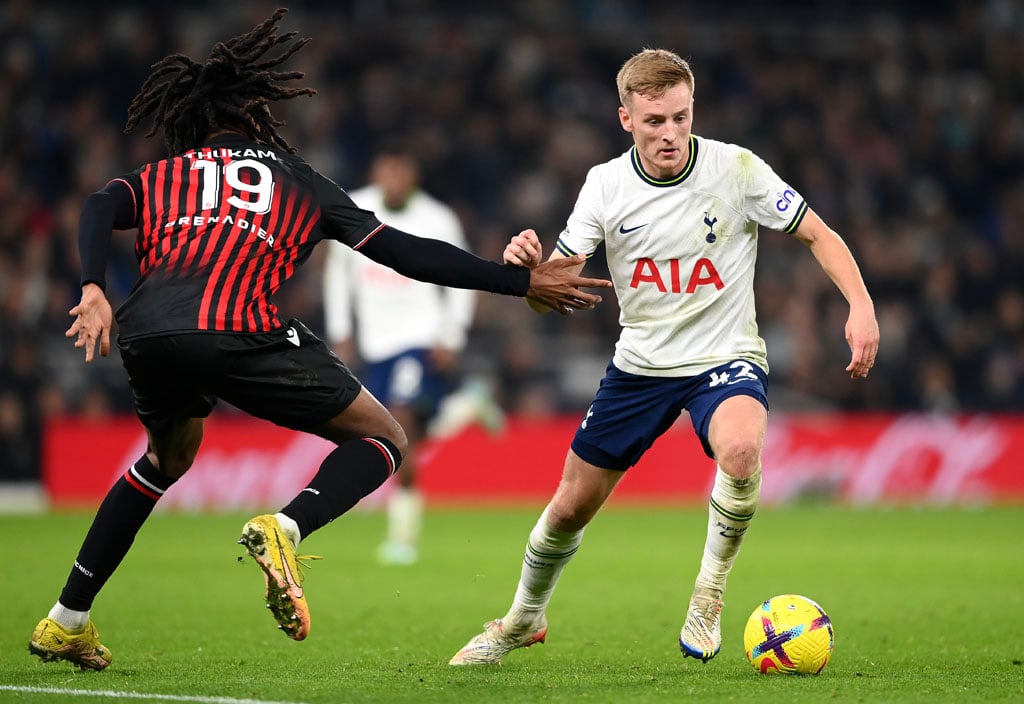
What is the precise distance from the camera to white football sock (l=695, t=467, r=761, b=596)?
5426 mm

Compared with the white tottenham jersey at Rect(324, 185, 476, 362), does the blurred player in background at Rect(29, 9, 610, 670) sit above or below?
Answer: above

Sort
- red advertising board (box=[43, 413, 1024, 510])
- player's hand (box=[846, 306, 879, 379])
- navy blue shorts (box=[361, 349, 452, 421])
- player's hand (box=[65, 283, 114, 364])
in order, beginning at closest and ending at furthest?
1. player's hand (box=[65, 283, 114, 364])
2. player's hand (box=[846, 306, 879, 379])
3. navy blue shorts (box=[361, 349, 452, 421])
4. red advertising board (box=[43, 413, 1024, 510])

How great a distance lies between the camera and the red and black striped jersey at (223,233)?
491cm

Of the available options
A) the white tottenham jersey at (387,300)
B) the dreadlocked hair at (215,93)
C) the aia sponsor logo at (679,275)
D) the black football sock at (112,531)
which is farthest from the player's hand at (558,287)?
the white tottenham jersey at (387,300)

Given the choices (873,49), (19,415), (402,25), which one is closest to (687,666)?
(19,415)

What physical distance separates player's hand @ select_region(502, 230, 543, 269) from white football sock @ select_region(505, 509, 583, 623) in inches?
43.1

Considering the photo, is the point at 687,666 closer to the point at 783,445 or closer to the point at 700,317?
the point at 700,317

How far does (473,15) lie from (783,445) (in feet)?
27.8

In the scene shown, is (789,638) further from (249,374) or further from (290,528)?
(249,374)

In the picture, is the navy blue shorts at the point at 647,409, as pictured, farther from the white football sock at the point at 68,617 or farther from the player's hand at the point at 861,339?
the white football sock at the point at 68,617

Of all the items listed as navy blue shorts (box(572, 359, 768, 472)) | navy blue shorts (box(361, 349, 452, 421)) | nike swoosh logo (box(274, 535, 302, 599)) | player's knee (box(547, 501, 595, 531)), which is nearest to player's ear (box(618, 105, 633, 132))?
navy blue shorts (box(572, 359, 768, 472))

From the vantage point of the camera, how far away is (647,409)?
224 inches

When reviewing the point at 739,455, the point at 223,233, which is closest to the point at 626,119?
the point at 739,455

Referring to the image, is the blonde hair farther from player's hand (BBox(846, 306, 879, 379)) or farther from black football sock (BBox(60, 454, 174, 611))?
black football sock (BBox(60, 454, 174, 611))
